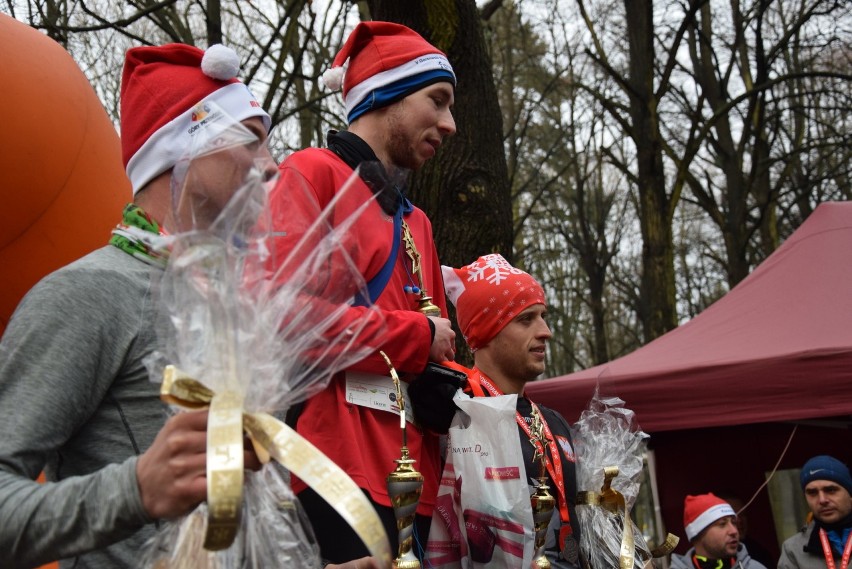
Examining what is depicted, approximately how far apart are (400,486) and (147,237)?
2.91 ft

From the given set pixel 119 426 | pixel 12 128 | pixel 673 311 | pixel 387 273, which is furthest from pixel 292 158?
pixel 673 311

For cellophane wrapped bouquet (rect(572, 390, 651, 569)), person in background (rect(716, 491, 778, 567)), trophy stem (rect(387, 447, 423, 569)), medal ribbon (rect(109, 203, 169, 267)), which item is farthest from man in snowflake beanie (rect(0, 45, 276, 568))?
person in background (rect(716, 491, 778, 567))

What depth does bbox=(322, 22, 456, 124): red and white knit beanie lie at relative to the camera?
2.97 metres

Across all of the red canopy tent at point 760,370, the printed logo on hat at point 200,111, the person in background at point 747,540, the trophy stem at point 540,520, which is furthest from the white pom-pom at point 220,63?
the person in background at point 747,540

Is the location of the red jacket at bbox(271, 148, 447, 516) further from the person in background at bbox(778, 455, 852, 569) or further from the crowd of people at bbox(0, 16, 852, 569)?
the person in background at bbox(778, 455, 852, 569)

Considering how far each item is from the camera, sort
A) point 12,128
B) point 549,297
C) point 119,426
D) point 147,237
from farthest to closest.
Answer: point 549,297 < point 12,128 < point 147,237 < point 119,426

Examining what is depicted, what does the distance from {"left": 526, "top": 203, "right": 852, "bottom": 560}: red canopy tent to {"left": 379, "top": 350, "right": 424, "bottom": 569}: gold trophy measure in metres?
4.60

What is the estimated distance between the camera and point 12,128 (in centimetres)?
284

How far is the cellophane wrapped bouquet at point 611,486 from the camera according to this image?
10.9 ft

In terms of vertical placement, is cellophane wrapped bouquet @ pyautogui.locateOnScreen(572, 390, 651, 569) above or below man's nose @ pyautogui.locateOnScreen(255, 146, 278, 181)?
below

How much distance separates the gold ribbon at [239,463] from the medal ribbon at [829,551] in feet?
18.8

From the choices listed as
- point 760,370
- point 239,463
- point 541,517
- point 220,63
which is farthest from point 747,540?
point 239,463

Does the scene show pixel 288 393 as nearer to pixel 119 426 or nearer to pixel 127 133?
pixel 119 426

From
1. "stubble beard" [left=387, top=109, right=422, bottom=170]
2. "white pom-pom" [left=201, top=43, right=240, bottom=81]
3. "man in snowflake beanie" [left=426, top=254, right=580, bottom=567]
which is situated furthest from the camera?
"man in snowflake beanie" [left=426, top=254, right=580, bottom=567]
